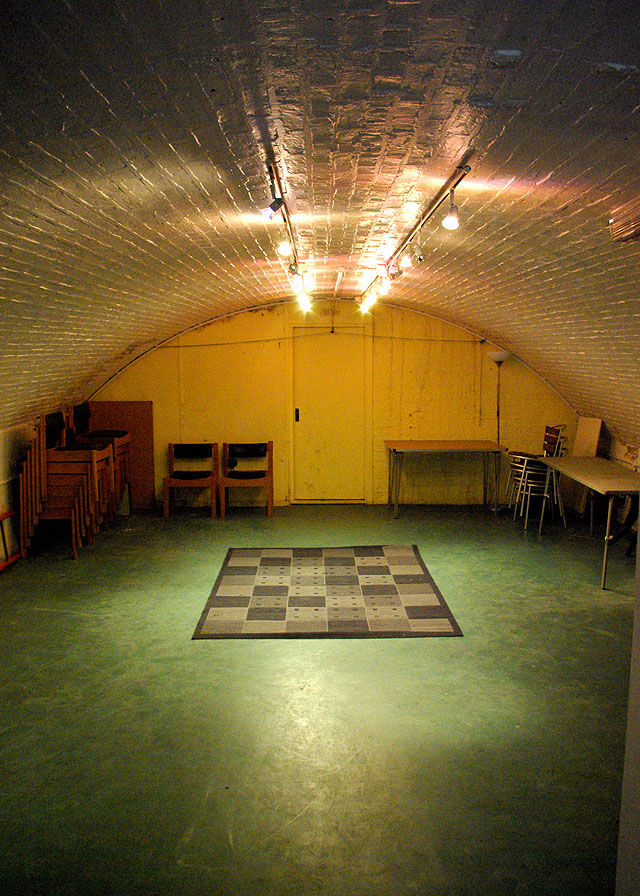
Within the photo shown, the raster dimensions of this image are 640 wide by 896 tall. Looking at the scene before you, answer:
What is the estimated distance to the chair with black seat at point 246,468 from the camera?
866cm

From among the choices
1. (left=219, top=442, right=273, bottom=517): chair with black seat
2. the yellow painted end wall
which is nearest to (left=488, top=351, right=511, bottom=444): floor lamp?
the yellow painted end wall

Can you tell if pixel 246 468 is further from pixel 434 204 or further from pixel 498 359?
pixel 434 204

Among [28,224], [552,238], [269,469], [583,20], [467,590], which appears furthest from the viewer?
[269,469]

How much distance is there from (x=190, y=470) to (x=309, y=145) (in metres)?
6.68

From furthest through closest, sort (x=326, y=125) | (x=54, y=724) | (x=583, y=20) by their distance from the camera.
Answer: (x=54, y=724) → (x=326, y=125) → (x=583, y=20)

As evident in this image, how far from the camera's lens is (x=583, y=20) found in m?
1.91

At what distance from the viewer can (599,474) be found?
6.59 metres

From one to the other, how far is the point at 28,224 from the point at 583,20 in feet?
8.19

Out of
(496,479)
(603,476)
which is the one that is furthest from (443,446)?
(603,476)

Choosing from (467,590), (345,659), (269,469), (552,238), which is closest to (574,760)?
(345,659)

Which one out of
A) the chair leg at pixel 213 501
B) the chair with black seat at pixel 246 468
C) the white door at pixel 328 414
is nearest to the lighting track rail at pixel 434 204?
the white door at pixel 328 414

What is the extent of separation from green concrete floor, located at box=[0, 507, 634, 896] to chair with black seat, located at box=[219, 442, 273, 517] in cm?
282

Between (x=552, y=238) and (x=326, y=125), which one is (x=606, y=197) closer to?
(x=552, y=238)

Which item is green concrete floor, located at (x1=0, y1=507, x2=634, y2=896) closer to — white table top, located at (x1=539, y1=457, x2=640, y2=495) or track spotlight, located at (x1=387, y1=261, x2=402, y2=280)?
white table top, located at (x1=539, y1=457, x2=640, y2=495)
